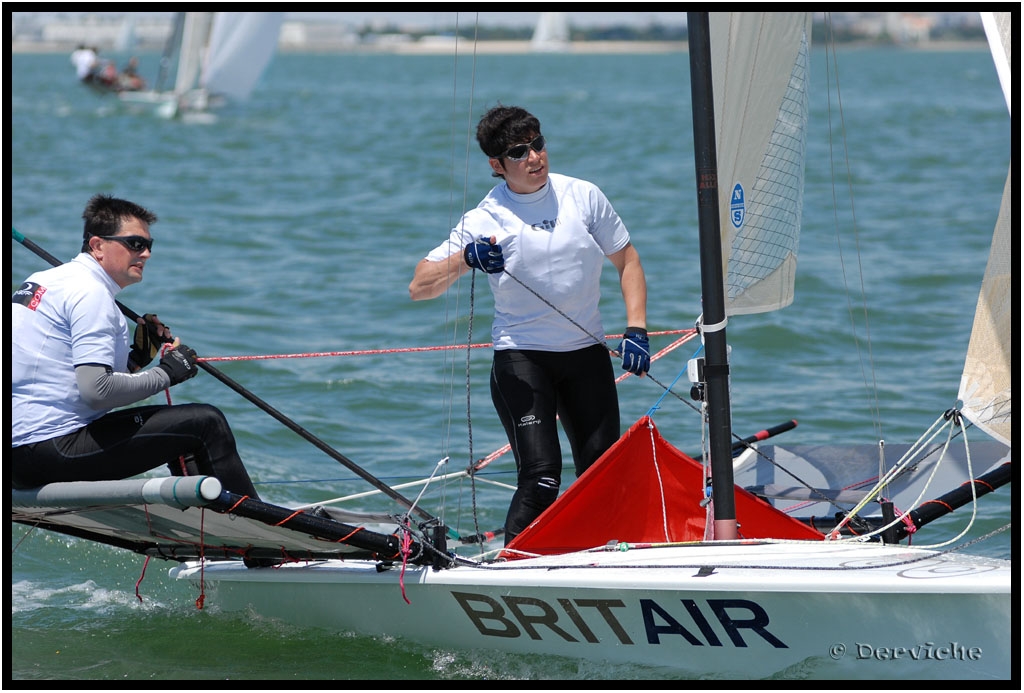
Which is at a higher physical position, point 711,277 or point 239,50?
point 239,50

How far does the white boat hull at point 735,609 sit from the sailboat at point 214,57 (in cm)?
2470

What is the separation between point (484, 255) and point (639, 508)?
948 millimetres

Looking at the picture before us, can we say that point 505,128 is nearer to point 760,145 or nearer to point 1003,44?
point 760,145

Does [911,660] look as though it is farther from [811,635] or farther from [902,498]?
[902,498]

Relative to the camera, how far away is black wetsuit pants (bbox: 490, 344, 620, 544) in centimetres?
390

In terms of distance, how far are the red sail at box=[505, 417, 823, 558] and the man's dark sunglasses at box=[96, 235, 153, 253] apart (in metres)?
1.38

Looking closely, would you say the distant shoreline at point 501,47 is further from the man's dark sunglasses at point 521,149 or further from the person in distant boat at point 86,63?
the man's dark sunglasses at point 521,149

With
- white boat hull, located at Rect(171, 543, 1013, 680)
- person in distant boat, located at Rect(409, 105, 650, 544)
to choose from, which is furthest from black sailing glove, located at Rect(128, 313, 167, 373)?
white boat hull, located at Rect(171, 543, 1013, 680)

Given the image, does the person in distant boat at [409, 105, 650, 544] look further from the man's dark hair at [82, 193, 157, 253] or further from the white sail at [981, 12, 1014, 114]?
the white sail at [981, 12, 1014, 114]

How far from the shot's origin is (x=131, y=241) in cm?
357

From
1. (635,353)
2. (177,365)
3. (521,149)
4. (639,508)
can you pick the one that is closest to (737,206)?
(635,353)

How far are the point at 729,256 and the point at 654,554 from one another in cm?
103

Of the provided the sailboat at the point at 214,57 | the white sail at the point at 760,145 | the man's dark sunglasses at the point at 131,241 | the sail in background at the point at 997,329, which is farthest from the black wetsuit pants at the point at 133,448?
the sailboat at the point at 214,57

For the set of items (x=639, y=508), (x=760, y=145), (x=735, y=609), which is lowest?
(x=735, y=609)
